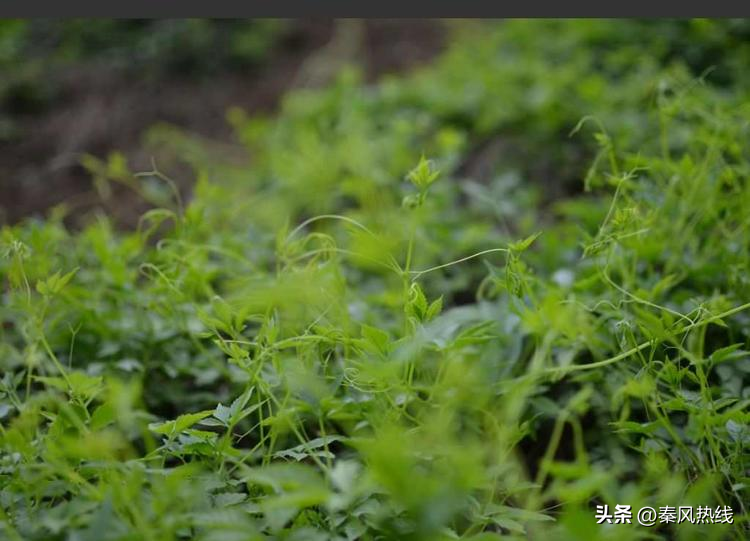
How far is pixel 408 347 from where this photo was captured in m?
1.10

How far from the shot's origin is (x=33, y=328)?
129 cm

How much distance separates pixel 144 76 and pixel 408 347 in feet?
9.84

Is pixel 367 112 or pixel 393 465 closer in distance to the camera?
pixel 393 465

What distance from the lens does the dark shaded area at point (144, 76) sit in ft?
10.1

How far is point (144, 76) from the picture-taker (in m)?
3.64

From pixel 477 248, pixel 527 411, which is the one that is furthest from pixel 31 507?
pixel 477 248

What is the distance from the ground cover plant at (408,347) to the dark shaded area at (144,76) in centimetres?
88

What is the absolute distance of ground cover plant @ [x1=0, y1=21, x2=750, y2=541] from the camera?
1021 millimetres

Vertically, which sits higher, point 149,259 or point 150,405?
point 149,259

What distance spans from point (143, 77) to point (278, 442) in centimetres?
277

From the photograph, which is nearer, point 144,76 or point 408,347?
point 408,347

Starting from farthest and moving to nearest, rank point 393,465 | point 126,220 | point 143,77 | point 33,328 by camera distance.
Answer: point 143,77, point 126,220, point 33,328, point 393,465

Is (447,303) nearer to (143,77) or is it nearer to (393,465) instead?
(393,465)

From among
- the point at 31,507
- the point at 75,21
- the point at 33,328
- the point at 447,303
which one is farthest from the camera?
the point at 75,21
